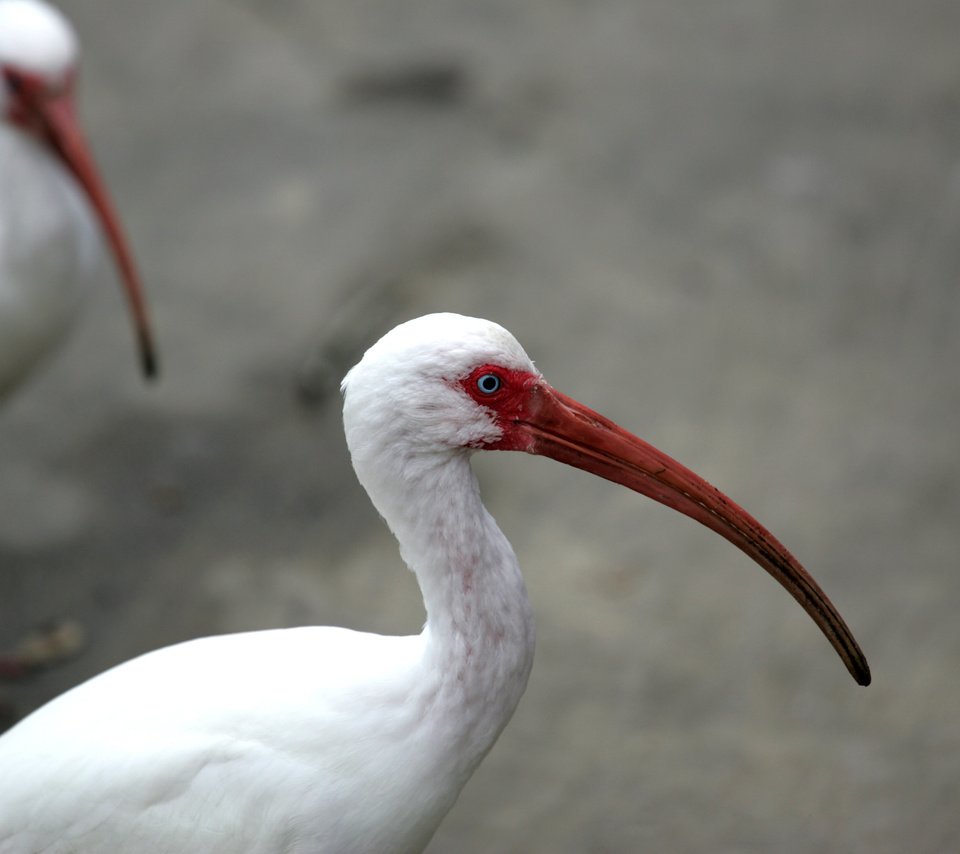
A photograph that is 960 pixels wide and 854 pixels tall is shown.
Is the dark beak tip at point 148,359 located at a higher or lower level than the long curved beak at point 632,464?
higher

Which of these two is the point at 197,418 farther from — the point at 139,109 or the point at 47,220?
the point at 139,109

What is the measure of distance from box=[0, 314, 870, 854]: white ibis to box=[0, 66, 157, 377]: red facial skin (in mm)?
2419

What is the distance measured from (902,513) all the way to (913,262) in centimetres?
166

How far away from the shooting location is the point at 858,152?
273 inches

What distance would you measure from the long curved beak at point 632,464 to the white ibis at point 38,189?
2.66m

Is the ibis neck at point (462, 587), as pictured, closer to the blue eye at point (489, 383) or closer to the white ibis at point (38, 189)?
the blue eye at point (489, 383)

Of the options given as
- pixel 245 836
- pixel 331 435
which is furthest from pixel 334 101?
pixel 245 836

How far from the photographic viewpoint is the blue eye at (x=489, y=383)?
8.62 feet

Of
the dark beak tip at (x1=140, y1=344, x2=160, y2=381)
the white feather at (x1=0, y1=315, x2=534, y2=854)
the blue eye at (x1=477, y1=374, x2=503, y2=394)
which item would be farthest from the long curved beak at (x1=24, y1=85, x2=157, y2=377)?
the blue eye at (x1=477, y1=374, x2=503, y2=394)

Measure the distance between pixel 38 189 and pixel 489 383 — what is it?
274cm

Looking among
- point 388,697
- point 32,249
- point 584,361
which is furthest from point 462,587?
point 584,361

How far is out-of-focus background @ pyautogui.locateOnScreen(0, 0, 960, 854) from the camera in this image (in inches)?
178

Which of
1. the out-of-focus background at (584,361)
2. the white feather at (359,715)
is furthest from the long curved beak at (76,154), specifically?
the white feather at (359,715)

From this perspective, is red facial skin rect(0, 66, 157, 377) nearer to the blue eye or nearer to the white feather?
the white feather
